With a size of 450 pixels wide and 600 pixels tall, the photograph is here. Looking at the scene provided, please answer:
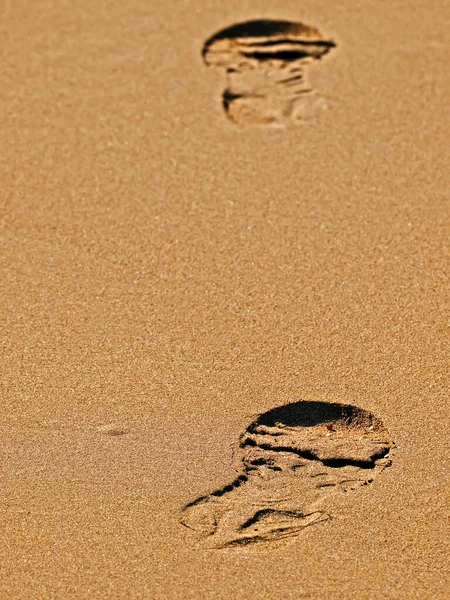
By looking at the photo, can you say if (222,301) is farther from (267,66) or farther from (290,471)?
(267,66)

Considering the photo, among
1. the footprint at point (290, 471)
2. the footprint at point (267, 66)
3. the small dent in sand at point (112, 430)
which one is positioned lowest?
the footprint at point (290, 471)

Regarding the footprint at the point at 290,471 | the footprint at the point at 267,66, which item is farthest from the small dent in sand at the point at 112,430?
the footprint at the point at 267,66

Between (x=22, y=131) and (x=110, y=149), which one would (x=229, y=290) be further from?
(x=22, y=131)

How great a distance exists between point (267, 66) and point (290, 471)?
1.47 meters

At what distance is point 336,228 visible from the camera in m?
2.28

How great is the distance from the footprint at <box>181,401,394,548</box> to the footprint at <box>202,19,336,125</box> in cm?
109

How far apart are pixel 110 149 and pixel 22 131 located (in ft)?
1.04

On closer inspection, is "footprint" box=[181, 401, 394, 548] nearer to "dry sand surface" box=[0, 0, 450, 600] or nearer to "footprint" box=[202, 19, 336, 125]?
"dry sand surface" box=[0, 0, 450, 600]

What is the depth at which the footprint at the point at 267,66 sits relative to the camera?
256cm

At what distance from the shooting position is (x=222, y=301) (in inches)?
84.1

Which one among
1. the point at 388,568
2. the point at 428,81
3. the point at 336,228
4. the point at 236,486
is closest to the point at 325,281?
the point at 336,228

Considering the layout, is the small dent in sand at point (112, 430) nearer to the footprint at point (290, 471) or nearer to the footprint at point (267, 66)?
the footprint at point (290, 471)

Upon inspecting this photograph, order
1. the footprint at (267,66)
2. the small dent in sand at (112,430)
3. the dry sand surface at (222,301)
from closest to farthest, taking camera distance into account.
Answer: the dry sand surface at (222,301) → the small dent in sand at (112,430) → the footprint at (267,66)

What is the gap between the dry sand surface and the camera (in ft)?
5.86
